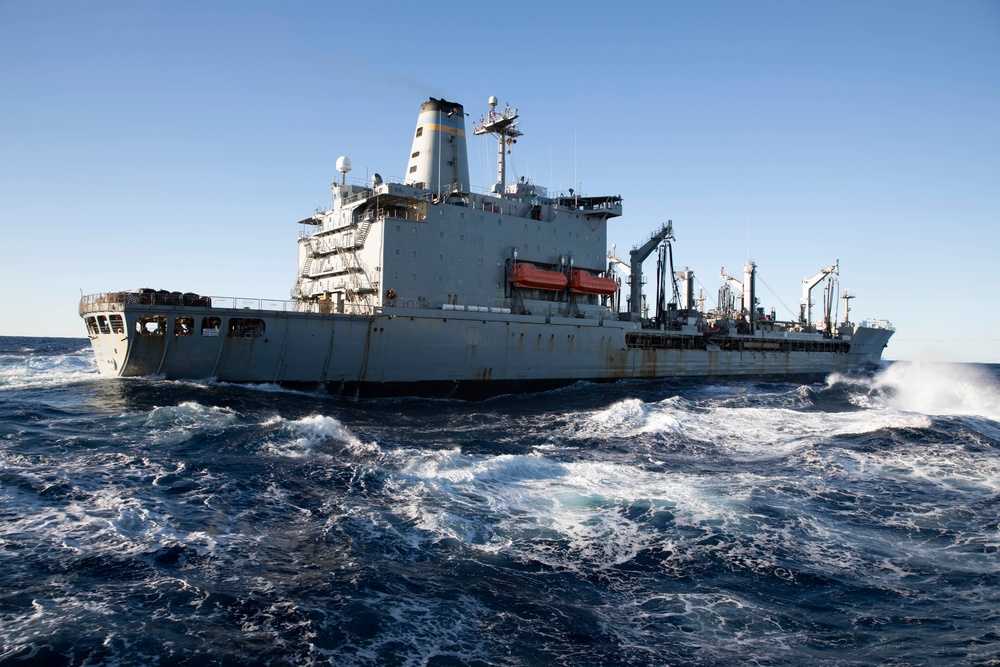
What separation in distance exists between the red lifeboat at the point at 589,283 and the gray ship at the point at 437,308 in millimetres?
99

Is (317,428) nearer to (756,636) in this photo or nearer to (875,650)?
(756,636)

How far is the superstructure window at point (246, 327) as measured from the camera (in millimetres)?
25781

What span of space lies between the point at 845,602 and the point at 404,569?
6.27 meters

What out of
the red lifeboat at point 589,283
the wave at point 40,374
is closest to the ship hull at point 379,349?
the red lifeboat at point 589,283

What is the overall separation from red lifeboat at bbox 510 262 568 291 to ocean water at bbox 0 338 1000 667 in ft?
50.9

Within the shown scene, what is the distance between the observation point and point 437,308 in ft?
101

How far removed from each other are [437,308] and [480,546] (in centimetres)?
2184

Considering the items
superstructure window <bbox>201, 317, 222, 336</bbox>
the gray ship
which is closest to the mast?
the gray ship

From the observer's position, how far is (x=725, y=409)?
26.4 m

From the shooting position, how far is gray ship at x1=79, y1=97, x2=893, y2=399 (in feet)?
83.8

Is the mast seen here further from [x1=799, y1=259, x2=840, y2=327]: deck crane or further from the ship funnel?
[x1=799, y1=259, x2=840, y2=327]: deck crane

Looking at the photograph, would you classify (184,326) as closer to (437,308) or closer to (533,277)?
(437,308)

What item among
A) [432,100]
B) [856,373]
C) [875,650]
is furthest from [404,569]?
[856,373]

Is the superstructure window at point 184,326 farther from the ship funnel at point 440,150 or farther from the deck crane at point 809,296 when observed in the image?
the deck crane at point 809,296
